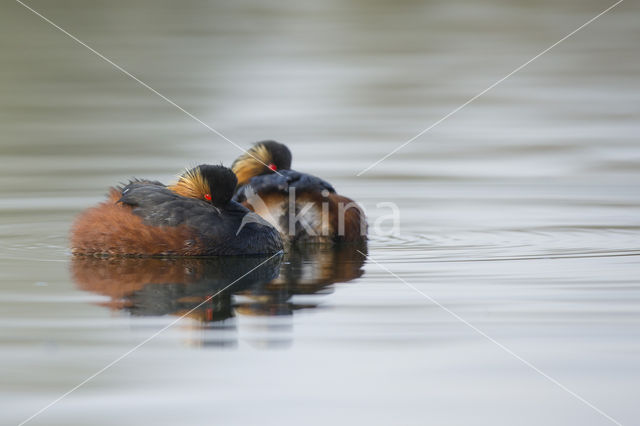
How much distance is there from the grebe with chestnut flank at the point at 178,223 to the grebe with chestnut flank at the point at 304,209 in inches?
21.3

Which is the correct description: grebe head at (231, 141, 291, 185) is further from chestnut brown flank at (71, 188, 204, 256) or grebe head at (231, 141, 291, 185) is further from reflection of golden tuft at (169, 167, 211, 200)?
chestnut brown flank at (71, 188, 204, 256)

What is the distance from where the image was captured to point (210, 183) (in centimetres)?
823

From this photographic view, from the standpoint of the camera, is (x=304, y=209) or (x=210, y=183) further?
(x=304, y=209)

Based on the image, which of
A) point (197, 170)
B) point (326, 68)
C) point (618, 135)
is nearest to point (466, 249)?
point (197, 170)

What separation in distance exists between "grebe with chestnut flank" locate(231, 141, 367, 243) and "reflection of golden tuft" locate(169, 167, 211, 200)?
2.48ft

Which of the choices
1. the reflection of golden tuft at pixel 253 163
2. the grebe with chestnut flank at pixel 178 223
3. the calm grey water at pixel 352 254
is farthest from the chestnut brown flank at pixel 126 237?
the reflection of golden tuft at pixel 253 163

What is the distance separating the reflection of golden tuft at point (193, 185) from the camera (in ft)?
27.1

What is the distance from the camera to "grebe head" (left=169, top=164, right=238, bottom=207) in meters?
8.22

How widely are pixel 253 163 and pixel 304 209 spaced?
1.28 metres

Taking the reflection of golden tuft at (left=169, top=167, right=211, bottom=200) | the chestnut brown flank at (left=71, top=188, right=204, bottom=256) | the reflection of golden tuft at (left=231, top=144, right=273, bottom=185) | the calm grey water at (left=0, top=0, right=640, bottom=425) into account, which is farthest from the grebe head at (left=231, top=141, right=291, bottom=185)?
the chestnut brown flank at (left=71, top=188, right=204, bottom=256)

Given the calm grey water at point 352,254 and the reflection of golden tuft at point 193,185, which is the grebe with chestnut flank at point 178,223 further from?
the calm grey water at point 352,254

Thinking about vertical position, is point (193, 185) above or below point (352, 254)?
above

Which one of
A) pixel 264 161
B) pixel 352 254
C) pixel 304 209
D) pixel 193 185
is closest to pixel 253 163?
pixel 264 161

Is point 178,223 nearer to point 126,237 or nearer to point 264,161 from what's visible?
point 126,237
